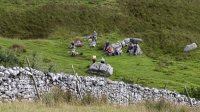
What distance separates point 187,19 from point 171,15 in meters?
2.60

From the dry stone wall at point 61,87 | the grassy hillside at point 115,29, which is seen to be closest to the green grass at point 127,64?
the grassy hillside at point 115,29

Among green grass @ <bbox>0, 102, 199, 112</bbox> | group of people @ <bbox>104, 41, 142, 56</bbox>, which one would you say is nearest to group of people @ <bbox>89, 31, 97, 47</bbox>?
group of people @ <bbox>104, 41, 142, 56</bbox>

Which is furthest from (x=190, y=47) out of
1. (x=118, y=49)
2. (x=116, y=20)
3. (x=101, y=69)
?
(x=101, y=69)

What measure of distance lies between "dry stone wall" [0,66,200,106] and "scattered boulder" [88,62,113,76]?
37.3 feet

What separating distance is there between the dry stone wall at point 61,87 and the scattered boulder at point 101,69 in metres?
11.4

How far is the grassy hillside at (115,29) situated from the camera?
197ft

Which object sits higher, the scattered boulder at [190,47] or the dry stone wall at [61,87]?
the scattered boulder at [190,47]

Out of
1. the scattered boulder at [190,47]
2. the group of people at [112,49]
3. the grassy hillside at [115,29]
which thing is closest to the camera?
the grassy hillside at [115,29]

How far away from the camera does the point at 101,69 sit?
51.8m

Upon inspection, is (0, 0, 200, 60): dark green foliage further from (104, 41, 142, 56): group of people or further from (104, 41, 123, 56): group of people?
(104, 41, 123, 56): group of people

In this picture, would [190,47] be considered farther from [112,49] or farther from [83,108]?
[83,108]

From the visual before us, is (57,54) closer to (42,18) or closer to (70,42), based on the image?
(70,42)

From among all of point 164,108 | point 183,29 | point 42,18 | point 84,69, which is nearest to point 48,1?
point 42,18

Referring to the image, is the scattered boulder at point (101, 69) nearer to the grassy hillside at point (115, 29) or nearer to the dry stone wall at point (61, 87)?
the grassy hillside at point (115, 29)
